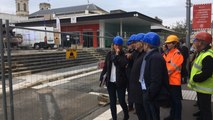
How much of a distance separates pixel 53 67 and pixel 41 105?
203 centimetres

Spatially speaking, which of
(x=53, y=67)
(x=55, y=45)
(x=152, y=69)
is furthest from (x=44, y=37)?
(x=152, y=69)

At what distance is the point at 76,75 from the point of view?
5922 millimetres

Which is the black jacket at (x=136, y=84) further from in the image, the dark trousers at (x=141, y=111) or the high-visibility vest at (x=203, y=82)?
the high-visibility vest at (x=203, y=82)

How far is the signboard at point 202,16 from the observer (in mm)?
10720

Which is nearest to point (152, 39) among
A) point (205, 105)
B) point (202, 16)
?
point (205, 105)

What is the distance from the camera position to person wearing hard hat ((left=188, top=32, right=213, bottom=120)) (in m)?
4.16

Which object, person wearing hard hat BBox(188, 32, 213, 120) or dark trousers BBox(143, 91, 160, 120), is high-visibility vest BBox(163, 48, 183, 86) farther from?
dark trousers BBox(143, 91, 160, 120)

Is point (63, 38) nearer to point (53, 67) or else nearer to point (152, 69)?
point (53, 67)

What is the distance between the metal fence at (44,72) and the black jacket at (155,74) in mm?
1892

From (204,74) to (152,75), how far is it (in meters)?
1.05

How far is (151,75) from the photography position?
12.0ft

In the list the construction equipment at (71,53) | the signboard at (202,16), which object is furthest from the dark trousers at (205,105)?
the signboard at (202,16)

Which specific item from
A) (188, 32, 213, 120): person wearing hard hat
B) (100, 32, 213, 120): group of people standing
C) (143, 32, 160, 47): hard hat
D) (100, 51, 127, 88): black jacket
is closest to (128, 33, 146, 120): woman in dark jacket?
(100, 32, 213, 120): group of people standing

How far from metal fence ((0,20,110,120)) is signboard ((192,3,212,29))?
5778 mm
